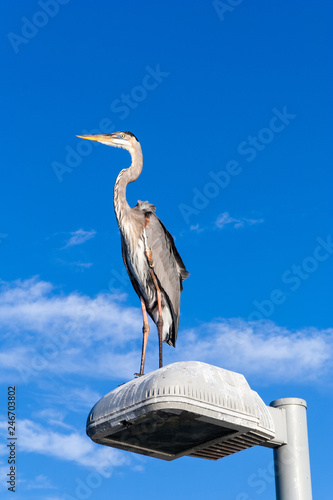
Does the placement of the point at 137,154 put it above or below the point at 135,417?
above

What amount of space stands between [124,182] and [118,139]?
2.48ft

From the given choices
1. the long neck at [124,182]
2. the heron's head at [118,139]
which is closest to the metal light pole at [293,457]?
the long neck at [124,182]

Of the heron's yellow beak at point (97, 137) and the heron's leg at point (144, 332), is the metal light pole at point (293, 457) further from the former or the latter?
the heron's yellow beak at point (97, 137)

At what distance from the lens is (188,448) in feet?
13.7

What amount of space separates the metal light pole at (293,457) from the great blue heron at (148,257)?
4.43 m

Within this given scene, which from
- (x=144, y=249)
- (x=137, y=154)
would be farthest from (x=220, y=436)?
(x=137, y=154)

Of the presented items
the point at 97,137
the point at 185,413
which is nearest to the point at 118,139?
the point at 97,137

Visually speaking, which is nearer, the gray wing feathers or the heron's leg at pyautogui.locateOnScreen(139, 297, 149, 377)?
the heron's leg at pyautogui.locateOnScreen(139, 297, 149, 377)

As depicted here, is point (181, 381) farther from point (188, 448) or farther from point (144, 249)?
point (144, 249)

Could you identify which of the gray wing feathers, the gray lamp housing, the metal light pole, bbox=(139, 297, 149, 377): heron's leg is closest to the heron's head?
the gray wing feathers

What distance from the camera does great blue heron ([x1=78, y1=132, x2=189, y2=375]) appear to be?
8531 millimetres

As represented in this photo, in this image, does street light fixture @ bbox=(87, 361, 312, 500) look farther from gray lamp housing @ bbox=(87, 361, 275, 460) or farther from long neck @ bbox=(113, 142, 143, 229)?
long neck @ bbox=(113, 142, 143, 229)

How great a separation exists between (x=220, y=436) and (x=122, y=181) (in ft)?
17.4

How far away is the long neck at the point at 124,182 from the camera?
28.0 feet
